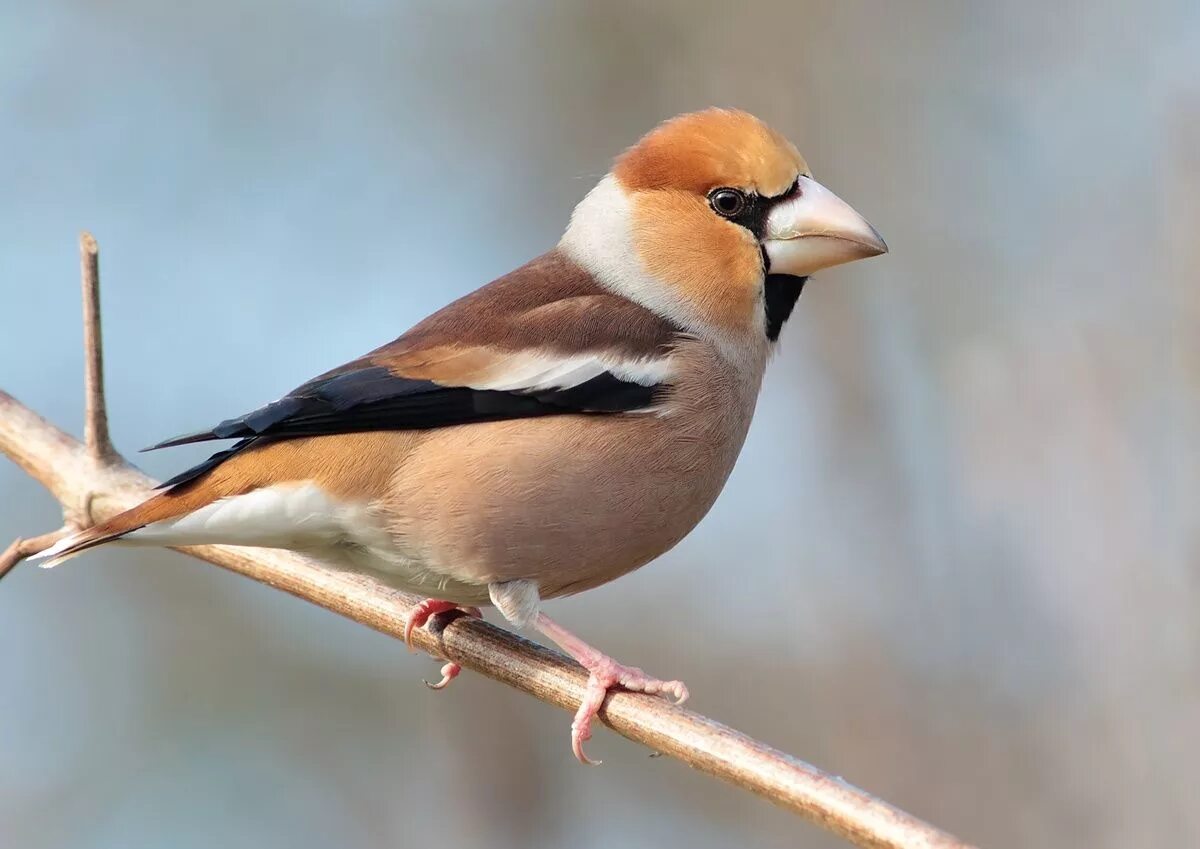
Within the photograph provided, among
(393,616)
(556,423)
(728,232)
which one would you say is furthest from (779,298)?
(393,616)

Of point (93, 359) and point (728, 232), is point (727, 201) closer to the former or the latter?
point (728, 232)

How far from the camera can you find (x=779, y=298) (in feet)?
14.0

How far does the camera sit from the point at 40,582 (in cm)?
815

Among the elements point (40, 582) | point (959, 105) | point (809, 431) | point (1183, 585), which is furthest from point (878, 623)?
point (40, 582)

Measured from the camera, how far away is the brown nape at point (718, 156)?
4176 millimetres

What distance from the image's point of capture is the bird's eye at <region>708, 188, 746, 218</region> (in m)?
4.21

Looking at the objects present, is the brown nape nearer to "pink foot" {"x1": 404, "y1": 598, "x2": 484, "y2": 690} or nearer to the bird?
the bird

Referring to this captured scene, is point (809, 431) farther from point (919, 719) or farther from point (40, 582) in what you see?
point (40, 582)

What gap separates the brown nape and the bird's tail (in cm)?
180

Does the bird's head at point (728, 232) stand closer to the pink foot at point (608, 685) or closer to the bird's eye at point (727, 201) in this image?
the bird's eye at point (727, 201)

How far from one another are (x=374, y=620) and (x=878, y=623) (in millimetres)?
3940

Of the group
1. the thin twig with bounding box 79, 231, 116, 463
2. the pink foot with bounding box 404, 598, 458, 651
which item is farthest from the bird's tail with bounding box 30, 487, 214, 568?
the pink foot with bounding box 404, 598, 458, 651

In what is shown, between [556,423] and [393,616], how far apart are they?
0.76 m

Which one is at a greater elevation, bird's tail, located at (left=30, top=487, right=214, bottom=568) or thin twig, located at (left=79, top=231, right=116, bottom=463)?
thin twig, located at (left=79, top=231, right=116, bottom=463)
